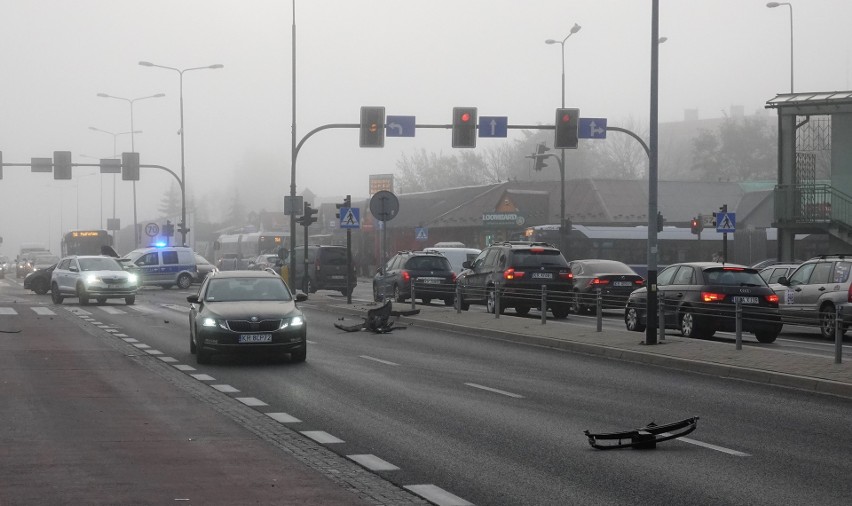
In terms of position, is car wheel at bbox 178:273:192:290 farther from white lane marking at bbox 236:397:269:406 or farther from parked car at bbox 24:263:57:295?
white lane marking at bbox 236:397:269:406

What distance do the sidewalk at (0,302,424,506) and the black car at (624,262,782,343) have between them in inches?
427

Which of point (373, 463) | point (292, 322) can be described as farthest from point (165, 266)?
point (373, 463)

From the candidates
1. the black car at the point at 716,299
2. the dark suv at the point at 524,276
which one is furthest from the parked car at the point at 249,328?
the dark suv at the point at 524,276

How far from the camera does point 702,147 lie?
132 metres

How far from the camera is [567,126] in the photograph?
37.0m

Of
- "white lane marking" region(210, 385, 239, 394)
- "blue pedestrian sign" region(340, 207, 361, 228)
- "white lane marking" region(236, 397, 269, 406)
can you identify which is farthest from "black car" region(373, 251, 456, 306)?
"white lane marking" region(236, 397, 269, 406)

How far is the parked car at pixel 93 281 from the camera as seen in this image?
41.7 metres

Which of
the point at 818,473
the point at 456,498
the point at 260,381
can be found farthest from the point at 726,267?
the point at 456,498

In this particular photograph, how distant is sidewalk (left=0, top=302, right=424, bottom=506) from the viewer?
8.44 meters

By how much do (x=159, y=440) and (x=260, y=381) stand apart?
569 centimetres

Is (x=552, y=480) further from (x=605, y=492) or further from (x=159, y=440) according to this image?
(x=159, y=440)

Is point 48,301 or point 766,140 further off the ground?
point 766,140

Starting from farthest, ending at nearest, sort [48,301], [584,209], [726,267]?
[584,209] → [48,301] → [726,267]

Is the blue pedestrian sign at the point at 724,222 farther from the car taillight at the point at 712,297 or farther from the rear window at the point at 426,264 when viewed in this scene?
the car taillight at the point at 712,297
